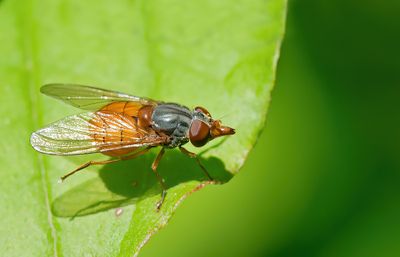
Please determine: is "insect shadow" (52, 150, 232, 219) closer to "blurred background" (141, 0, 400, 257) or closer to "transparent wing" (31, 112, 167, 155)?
"transparent wing" (31, 112, 167, 155)

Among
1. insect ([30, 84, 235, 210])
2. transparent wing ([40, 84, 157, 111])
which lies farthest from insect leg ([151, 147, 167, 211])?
transparent wing ([40, 84, 157, 111])

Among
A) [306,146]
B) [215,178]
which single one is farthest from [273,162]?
[215,178]

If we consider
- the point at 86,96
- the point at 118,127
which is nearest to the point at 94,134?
the point at 118,127

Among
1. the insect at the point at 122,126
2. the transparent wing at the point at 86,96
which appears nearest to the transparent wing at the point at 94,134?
the insect at the point at 122,126

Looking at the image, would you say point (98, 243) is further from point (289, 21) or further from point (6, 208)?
point (289, 21)

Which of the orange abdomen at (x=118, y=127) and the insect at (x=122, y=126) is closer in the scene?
the insect at (x=122, y=126)

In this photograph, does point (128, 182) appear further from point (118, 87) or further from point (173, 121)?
point (118, 87)

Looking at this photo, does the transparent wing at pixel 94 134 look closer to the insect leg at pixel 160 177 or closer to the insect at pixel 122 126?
the insect at pixel 122 126

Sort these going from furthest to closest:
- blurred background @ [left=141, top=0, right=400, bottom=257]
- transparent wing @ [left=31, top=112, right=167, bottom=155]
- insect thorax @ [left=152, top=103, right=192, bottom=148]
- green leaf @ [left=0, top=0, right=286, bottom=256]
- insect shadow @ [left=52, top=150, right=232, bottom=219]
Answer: blurred background @ [left=141, top=0, right=400, bottom=257]
insect thorax @ [left=152, top=103, right=192, bottom=148]
transparent wing @ [left=31, top=112, right=167, bottom=155]
insect shadow @ [left=52, top=150, right=232, bottom=219]
green leaf @ [left=0, top=0, right=286, bottom=256]
